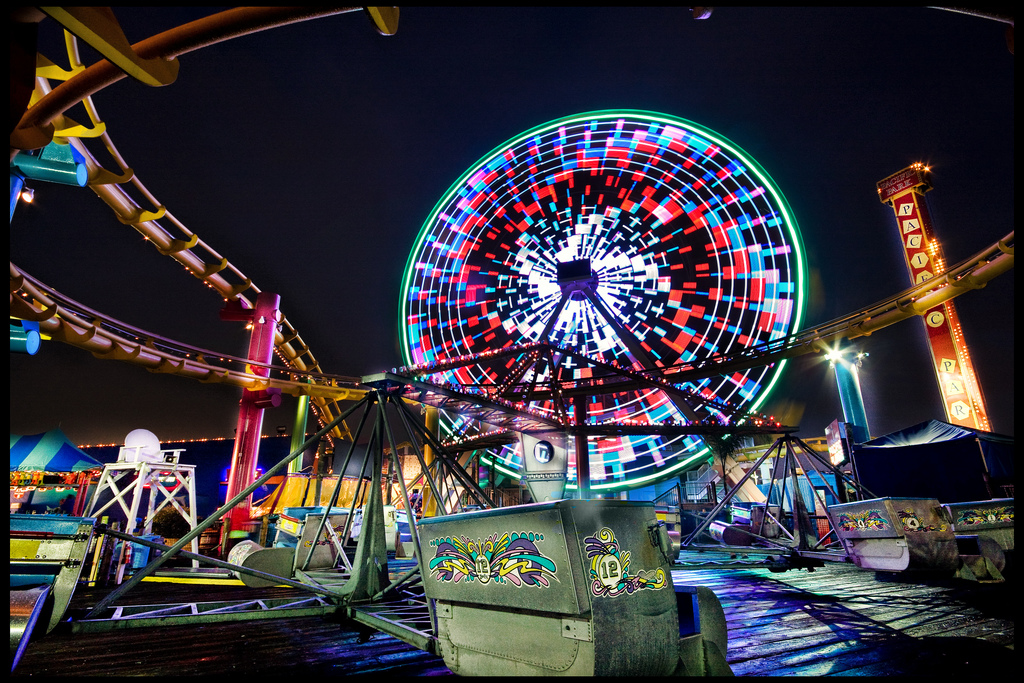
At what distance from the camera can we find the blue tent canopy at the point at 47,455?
17361mm

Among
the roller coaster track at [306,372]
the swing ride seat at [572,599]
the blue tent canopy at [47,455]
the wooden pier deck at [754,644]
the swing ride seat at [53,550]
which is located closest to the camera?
the swing ride seat at [572,599]

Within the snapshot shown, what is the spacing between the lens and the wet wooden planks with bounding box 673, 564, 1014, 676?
118 inches

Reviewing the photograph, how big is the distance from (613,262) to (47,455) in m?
22.6

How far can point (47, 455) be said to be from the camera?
17.8 metres

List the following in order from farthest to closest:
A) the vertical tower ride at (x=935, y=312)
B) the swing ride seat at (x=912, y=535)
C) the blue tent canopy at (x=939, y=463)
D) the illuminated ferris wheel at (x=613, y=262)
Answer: the vertical tower ride at (x=935, y=312), the illuminated ferris wheel at (x=613, y=262), the blue tent canopy at (x=939, y=463), the swing ride seat at (x=912, y=535)

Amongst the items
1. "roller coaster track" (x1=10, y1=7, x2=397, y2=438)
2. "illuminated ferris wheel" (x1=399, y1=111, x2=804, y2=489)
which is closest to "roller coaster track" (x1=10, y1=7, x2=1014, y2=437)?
"roller coaster track" (x1=10, y1=7, x2=397, y2=438)

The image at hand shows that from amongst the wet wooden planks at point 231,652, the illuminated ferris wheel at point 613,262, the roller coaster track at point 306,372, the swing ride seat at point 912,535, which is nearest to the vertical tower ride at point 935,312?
the roller coaster track at point 306,372

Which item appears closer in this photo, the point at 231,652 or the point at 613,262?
the point at 231,652

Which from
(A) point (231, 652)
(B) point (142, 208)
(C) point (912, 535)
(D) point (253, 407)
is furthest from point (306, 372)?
(C) point (912, 535)

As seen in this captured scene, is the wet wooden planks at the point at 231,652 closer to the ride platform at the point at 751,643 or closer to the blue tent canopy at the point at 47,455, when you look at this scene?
the ride platform at the point at 751,643

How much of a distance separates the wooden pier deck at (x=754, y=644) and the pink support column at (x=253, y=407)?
37.6ft

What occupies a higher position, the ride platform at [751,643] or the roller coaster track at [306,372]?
the roller coaster track at [306,372]

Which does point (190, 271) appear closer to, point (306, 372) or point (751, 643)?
point (306, 372)

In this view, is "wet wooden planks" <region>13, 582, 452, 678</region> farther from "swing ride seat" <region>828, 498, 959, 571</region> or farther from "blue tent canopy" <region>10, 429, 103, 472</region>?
"blue tent canopy" <region>10, 429, 103, 472</region>
